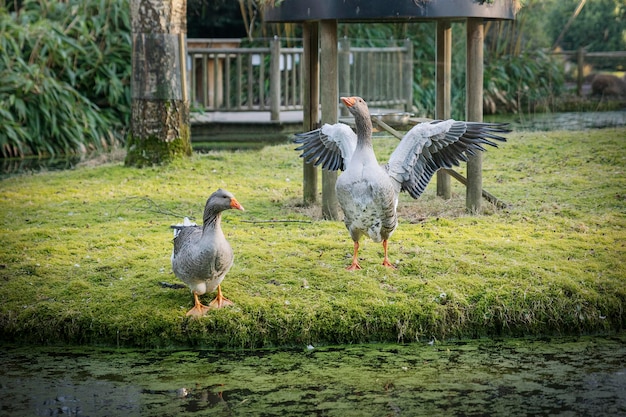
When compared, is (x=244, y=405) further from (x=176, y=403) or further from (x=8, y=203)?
(x=8, y=203)

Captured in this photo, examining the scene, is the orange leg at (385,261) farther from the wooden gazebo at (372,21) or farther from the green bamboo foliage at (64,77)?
the green bamboo foliage at (64,77)

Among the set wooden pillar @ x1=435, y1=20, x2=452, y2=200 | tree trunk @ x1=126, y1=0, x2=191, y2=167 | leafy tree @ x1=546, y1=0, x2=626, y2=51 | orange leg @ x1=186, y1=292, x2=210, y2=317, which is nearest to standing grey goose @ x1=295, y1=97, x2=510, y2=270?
orange leg @ x1=186, y1=292, x2=210, y2=317

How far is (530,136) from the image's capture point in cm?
1276

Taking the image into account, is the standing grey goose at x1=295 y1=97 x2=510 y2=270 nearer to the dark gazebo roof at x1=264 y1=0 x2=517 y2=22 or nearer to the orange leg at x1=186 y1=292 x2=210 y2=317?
the dark gazebo roof at x1=264 y1=0 x2=517 y2=22

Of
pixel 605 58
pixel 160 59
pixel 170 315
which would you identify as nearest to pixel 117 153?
pixel 160 59

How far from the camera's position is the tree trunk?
10.5 m

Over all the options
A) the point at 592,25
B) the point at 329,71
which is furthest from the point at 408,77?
the point at 592,25

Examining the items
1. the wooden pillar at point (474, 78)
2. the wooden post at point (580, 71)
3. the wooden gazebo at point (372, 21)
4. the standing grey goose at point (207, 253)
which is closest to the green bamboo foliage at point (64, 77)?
the wooden gazebo at point (372, 21)

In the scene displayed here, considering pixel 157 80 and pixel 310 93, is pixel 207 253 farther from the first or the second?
pixel 157 80

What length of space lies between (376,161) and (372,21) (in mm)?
2472

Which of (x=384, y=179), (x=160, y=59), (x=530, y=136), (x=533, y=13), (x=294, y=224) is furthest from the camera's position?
(x=533, y=13)

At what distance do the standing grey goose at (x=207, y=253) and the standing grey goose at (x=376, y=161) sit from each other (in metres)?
1.07

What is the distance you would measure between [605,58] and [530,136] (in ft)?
34.7

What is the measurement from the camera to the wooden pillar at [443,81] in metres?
9.23
